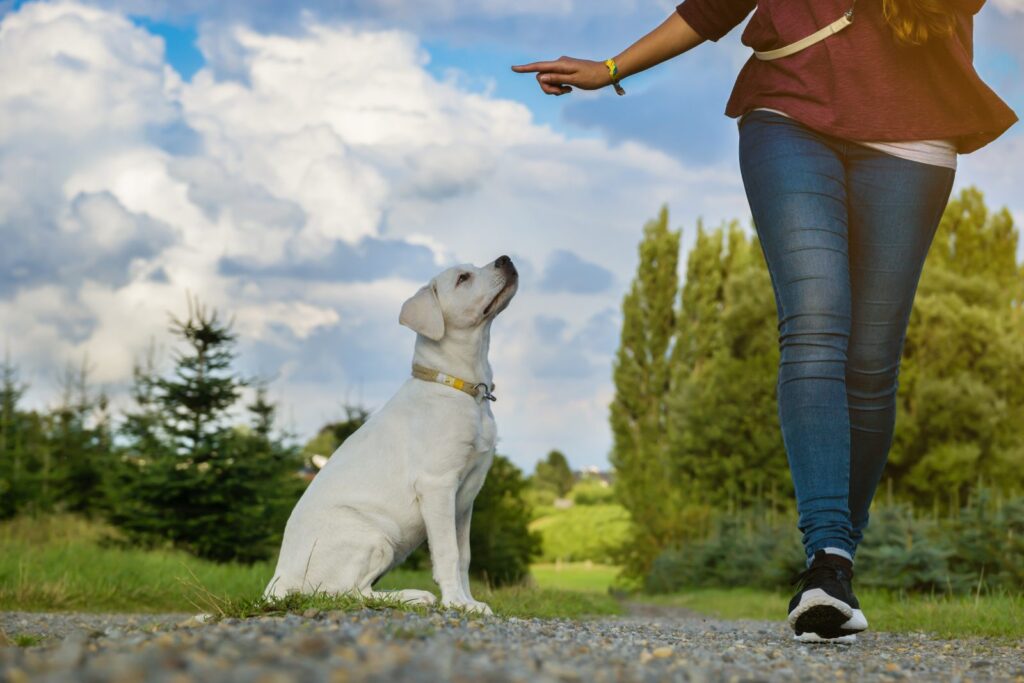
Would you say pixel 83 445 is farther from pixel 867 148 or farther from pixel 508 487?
pixel 867 148

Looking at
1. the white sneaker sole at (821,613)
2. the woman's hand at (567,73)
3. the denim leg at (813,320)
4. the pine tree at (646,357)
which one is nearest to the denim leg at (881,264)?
the denim leg at (813,320)

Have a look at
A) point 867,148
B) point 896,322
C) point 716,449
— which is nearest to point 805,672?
point 896,322

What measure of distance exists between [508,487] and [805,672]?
11578 millimetres

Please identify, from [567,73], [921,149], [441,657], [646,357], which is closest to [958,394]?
[646,357]

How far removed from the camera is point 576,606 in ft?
Result: 23.3

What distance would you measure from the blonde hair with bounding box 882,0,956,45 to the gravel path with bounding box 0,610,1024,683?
2211mm

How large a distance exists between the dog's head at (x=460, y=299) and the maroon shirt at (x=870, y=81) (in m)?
1.45

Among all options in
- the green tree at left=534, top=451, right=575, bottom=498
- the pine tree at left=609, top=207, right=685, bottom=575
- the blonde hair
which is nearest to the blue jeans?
the blonde hair

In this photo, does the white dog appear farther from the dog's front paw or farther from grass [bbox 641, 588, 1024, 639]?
grass [bbox 641, 588, 1024, 639]

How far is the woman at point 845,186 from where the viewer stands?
3.68 m

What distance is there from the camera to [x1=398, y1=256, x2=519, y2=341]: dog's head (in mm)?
4574

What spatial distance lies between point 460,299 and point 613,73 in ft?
3.94

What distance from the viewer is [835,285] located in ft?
12.1

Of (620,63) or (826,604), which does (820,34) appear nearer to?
(620,63)
